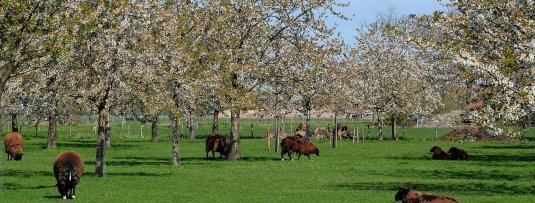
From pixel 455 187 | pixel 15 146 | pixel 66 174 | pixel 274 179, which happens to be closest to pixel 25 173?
pixel 274 179

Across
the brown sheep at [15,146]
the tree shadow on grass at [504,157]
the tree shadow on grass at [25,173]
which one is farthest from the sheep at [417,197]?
the tree shadow on grass at [504,157]

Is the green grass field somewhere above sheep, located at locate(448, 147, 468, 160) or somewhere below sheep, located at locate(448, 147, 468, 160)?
below

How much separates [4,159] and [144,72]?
17630 mm

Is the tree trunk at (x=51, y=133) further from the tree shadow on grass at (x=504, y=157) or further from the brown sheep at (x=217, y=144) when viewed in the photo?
the tree shadow on grass at (x=504, y=157)

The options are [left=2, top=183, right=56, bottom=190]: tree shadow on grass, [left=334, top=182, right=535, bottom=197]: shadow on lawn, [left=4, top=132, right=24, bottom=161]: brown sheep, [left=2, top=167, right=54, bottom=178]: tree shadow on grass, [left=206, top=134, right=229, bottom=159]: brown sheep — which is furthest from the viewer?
[left=206, top=134, right=229, bottom=159]: brown sheep

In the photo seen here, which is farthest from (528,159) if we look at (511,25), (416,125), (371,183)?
(416,125)

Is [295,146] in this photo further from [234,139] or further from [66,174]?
[66,174]

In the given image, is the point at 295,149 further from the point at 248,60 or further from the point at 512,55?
the point at 512,55

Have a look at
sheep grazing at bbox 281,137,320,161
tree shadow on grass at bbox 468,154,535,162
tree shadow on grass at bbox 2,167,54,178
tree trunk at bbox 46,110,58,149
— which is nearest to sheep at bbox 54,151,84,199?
tree shadow on grass at bbox 2,167,54,178

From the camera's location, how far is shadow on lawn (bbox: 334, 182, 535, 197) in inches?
1286

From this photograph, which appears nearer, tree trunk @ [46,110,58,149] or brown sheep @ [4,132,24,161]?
brown sheep @ [4,132,24,161]

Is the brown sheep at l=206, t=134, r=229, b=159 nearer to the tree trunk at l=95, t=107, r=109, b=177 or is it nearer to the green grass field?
the green grass field

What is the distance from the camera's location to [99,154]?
3834 centimetres

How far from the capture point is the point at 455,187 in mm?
34469
